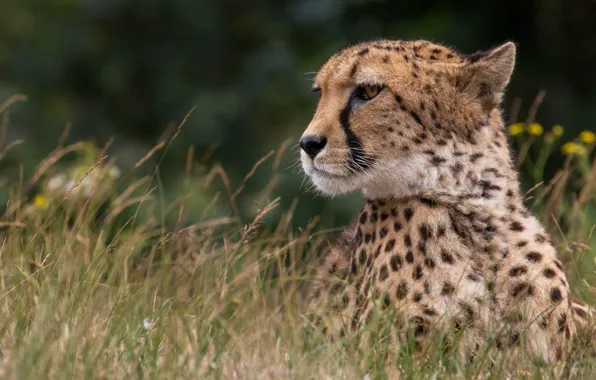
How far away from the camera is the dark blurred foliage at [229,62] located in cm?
831

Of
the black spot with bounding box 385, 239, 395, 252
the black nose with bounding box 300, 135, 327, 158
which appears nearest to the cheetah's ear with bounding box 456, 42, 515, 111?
the black nose with bounding box 300, 135, 327, 158

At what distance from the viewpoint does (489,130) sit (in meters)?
3.82

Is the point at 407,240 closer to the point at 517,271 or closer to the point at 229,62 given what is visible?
the point at 517,271

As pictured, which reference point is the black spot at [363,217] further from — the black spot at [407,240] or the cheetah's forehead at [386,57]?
the cheetah's forehead at [386,57]

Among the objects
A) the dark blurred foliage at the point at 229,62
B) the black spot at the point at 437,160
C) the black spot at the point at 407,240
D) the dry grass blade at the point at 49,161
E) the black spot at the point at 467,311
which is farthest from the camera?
the dark blurred foliage at the point at 229,62

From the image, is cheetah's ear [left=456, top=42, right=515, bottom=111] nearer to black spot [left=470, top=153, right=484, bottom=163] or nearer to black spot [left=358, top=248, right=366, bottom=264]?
black spot [left=470, top=153, right=484, bottom=163]

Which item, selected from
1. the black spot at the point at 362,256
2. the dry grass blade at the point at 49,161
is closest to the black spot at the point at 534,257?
the black spot at the point at 362,256

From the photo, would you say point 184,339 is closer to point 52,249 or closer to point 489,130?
point 52,249

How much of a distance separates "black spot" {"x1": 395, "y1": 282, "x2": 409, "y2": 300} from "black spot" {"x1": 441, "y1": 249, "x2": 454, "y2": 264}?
0.50 ft

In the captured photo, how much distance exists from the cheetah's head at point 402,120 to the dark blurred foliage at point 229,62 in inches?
154

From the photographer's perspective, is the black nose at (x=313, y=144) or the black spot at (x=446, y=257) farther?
the black nose at (x=313, y=144)

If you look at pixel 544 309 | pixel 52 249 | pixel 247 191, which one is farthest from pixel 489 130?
pixel 247 191

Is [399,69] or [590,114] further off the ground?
[399,69]

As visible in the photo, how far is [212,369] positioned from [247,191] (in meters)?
5.27
